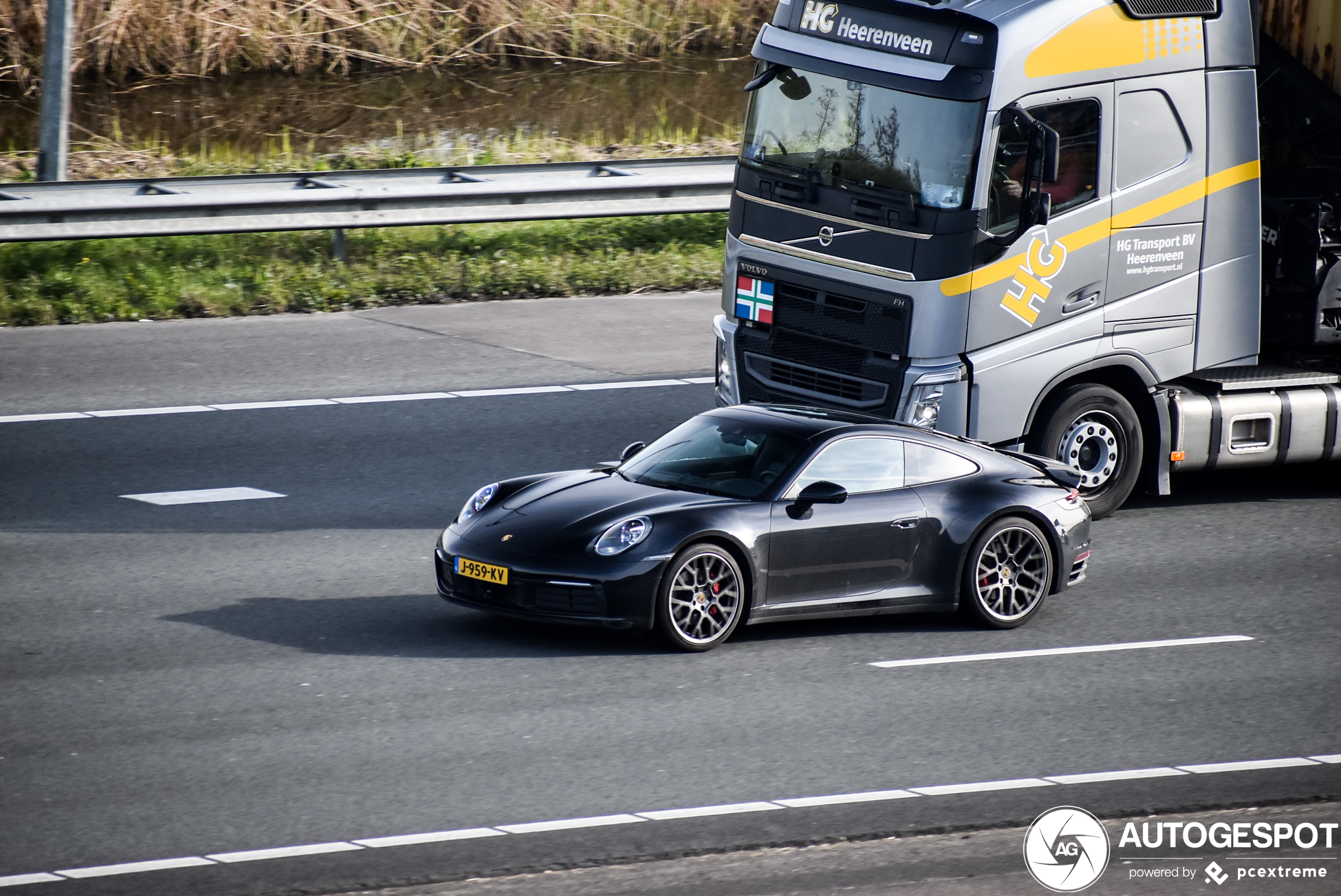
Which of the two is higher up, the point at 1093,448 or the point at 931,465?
the point at 931,465

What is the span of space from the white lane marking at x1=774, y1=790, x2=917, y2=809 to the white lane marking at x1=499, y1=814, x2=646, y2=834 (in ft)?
2.17

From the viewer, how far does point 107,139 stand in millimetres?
23016

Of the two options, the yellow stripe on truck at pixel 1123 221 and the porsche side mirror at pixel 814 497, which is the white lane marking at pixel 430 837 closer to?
the porsche side mirror at pixel 814 497

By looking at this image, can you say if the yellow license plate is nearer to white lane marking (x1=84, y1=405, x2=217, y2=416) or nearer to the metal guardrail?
white lane marking (x1=84, y1=405, x2=217, y2=416)

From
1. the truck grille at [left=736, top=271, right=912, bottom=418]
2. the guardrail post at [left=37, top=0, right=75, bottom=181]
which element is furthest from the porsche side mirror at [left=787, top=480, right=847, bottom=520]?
the guardrail post at [left=37, top=0, right=75, bottom=181]

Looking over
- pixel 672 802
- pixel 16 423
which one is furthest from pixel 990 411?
pixel 16 423

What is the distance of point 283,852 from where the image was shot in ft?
22.9

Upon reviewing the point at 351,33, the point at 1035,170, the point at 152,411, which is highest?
the point at 351,33

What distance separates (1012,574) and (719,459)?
6.02ft

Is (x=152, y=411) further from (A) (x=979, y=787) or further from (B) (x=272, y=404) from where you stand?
(A) (x=979, y=787)

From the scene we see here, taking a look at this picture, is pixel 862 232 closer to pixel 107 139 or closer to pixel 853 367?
pixel 853 367

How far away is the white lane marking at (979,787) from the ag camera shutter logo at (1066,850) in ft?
0.92

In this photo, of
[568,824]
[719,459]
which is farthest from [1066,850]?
[719,459]

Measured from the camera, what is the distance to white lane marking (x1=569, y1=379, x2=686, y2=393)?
15.4 meters
